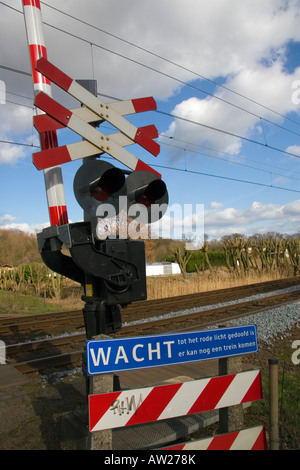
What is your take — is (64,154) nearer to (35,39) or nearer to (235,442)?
(35,39)

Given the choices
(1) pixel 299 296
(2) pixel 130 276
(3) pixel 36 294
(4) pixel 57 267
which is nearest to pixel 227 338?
(2) pixel 130 276

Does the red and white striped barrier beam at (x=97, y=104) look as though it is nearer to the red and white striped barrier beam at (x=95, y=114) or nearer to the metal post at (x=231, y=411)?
the red and white striped barrier beam at (x=95, y=114)

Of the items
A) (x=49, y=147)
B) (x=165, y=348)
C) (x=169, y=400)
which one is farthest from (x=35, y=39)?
(x=169, y=400)

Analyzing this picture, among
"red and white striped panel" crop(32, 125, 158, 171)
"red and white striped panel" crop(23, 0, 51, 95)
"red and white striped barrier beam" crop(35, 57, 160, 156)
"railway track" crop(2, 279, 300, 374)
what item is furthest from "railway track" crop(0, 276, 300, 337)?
"red and white striped panel" crop(23, 0, 51, 95)

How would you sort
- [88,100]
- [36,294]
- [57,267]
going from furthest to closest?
[36,294], [57,267], [88,100]

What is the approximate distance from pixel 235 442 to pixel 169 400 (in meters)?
0.65

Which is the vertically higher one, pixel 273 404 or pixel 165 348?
pixel 165 348

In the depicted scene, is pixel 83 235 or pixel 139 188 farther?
pixel 139 188

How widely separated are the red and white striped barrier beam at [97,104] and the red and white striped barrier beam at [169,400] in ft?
7.14

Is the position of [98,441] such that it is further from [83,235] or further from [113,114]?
[113,114]

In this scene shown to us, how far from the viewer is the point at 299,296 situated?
48.1 ft

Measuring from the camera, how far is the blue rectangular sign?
2.29 metres

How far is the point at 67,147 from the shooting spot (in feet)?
9.18
